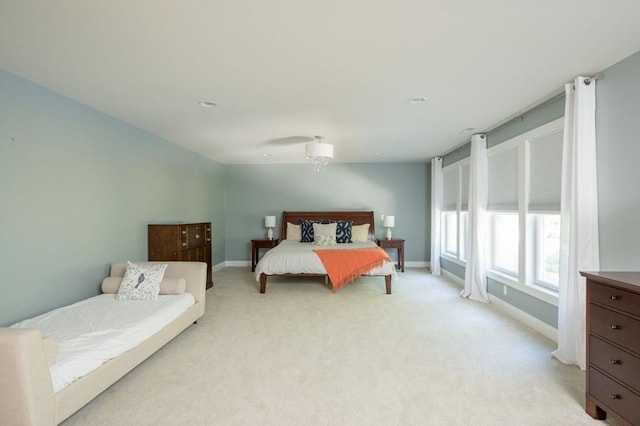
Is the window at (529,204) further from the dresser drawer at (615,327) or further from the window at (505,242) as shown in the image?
the dresser drawer at (615,327)

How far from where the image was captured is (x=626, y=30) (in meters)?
1.99

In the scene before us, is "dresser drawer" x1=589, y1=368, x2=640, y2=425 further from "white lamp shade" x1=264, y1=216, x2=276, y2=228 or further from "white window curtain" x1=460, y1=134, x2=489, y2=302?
"white lamp shade" x1=264, y1=216, x2=276, y2=228

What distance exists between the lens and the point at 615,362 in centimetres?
183

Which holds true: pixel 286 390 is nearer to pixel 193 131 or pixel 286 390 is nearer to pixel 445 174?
pixel 193 131

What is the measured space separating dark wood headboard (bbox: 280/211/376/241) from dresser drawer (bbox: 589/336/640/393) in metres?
5.14

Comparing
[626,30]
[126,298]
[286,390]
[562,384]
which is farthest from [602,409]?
[126,298]

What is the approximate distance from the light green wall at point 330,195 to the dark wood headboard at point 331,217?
19 cm

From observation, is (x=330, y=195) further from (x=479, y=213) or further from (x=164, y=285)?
(x=164, y=285)

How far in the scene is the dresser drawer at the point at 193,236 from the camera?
4.75 meters

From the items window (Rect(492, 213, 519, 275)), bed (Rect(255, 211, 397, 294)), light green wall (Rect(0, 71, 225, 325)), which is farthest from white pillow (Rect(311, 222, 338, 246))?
light green wall (Rect(0, 71, 225, 325))

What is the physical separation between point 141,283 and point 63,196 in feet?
3.77

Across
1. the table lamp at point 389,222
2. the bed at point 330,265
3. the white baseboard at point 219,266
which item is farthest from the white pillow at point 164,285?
the table lamp at point 389,222

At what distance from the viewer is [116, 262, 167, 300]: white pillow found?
10.6 feet

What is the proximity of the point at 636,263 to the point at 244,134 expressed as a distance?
442 centimetres
